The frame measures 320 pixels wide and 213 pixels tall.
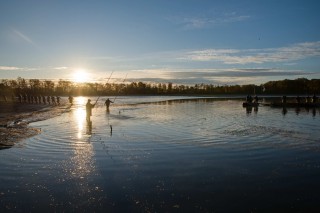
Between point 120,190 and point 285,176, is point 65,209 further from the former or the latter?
point 285,176

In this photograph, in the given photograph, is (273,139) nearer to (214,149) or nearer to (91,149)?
(214,149)

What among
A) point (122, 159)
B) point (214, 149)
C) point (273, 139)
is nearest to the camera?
point (122, 159)

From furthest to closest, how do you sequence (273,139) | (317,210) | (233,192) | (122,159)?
(273,139) < (122,159) < (233,192) < (317,210)

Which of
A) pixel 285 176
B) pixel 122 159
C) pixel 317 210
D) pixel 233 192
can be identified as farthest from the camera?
pixel 122 159

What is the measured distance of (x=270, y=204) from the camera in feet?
29.9

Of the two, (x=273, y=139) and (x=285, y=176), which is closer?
(x=285, y=176)

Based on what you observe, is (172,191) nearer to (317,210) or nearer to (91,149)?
(317,210)

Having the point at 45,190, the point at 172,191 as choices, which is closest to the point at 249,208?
the point at 172,191

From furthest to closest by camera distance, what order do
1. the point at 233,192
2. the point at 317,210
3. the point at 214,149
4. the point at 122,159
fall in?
the point at 214,149, the point at 122,159, the point at 233,192, the point at 317,210

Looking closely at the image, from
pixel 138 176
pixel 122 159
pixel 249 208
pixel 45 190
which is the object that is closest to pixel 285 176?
pixel 249 208

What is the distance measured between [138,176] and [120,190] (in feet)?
5.77

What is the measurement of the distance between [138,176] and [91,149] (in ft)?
21.0

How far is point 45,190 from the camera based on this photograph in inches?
417

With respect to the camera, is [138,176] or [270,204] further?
[138,176]
